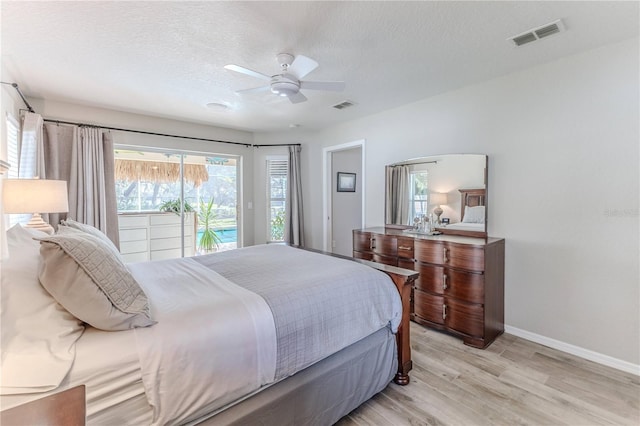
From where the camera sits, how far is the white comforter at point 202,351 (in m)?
1.10

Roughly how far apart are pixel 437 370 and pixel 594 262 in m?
1.59

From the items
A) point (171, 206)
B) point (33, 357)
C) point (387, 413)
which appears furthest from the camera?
point (171, 206)

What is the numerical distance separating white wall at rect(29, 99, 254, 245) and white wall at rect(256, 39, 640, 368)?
3.49 m

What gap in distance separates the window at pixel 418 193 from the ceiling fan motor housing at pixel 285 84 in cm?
191

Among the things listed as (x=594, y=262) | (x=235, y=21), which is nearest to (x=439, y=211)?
(x=594, y=262)

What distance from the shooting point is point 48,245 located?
111 centimetres

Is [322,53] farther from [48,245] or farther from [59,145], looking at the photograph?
[59,145]

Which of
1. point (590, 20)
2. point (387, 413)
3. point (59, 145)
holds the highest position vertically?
point (590, 20)

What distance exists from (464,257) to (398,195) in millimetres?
1383

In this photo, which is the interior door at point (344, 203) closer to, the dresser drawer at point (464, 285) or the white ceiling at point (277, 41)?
the white ceiling at point (277, 41)

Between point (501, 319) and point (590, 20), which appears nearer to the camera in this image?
→ point (590, 20)

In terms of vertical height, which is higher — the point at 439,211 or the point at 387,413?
the point at 439,211

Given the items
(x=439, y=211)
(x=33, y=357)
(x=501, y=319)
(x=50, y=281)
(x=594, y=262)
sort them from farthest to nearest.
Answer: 1. (x=439, y=211)
2. (x=501, y=319)
3. (x=594, y=262)
4. (x=50, y=281)
5. (x=33, y=357)

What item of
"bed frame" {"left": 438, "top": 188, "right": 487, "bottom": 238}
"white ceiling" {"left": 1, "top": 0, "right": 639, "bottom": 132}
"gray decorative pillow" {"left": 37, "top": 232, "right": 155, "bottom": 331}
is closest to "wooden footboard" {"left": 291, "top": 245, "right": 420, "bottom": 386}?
"bed frame" {"left": 438, "top": 188, "right": 487, "bottom": 238}
